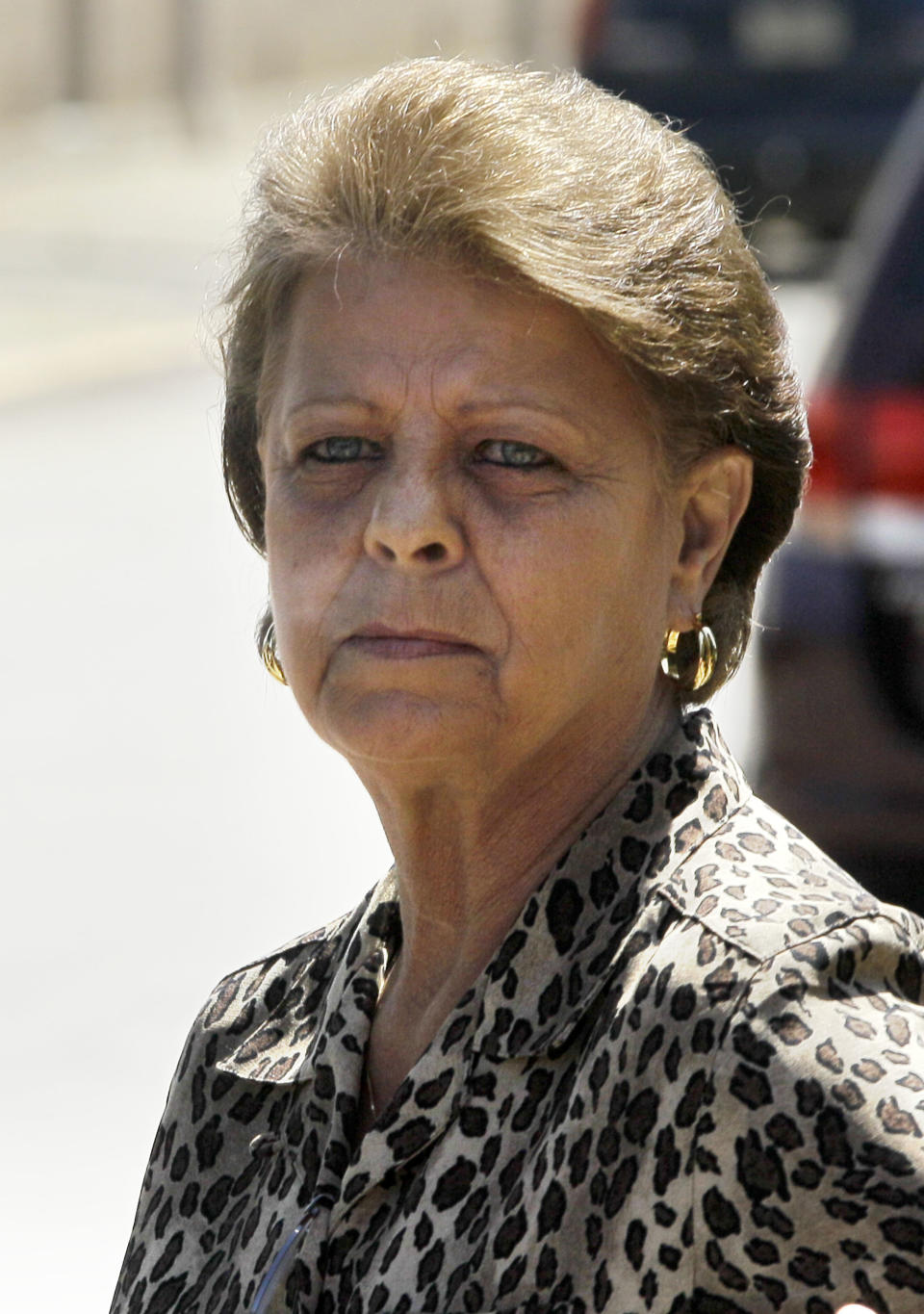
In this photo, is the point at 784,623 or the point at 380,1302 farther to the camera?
the point at 784,623

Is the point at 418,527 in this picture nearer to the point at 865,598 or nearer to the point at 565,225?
the point at 565,225

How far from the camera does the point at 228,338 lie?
2014 mm

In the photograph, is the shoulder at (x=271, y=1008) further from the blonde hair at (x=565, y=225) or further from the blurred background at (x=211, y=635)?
the blurred background at (x=211, y=635)

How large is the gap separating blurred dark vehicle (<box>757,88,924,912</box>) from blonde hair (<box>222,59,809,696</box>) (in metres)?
2.89

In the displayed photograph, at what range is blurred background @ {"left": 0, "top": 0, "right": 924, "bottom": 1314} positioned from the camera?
4754 millimetres

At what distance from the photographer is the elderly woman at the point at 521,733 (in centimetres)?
149

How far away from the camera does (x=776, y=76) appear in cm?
1342

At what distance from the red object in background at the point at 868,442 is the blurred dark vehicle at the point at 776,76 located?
7934mm

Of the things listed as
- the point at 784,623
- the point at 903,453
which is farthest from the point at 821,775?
the point at 903,453

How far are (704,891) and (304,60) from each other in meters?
27.0

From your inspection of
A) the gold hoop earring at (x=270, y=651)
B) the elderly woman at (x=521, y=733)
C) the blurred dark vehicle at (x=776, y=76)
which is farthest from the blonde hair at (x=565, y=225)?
the blurred dark vehicle at (x=776, y=76)

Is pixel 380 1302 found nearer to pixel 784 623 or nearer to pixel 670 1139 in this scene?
pixel 670 1139

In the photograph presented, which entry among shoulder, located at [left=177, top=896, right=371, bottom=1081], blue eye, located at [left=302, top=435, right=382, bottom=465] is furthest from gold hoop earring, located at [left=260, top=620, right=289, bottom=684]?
blue eye, located at [left=302, top=435, right=382, bottom=465]

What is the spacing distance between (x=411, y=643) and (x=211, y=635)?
6.74 meters
